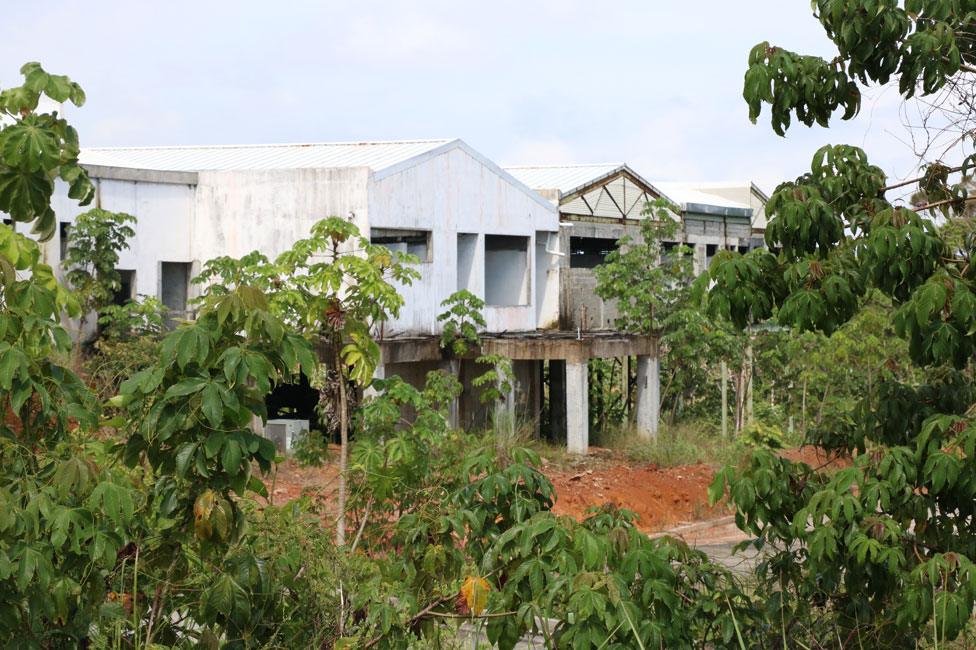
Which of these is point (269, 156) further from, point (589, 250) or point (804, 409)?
point (804, 409)

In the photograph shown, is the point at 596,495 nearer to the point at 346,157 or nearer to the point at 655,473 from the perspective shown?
the point at 655,473

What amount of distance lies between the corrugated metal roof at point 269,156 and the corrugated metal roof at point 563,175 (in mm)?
3548

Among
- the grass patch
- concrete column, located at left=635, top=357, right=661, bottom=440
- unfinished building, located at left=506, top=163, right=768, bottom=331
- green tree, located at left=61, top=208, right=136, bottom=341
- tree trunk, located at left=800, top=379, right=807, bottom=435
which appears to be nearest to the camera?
green tree, located at left=61, top=208, right=136, bottom=341

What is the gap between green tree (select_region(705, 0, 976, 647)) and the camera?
5738 millimetres

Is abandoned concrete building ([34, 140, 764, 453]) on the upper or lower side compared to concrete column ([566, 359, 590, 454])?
upper

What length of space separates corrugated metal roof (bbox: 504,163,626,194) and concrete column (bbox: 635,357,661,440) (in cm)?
364

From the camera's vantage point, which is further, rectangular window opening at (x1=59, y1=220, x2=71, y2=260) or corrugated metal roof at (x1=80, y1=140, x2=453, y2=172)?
corrugated metal roof at (x1=80, y1=140, x2=453, y2=172)

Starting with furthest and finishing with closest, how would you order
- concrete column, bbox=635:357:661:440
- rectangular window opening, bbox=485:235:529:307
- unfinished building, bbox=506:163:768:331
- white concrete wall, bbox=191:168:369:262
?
unfinished building, bbox=506:163:768:331, rectangular window opening, bbox=485:235:529:307, concrete column, bbox=635:357:661:440, white concrete wall, bbox=191:168:369:262

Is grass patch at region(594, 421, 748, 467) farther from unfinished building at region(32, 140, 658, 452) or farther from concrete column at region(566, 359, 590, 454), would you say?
concrete column at region(566, 359, 590, 454)

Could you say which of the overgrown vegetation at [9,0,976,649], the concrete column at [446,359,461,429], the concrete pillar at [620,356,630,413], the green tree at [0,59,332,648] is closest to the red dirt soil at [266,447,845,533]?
the concrete column at [446,359,461,429]

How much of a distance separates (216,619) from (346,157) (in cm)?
1737

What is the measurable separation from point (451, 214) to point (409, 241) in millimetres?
867

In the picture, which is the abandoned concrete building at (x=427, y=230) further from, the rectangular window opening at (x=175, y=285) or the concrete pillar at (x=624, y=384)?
the concrete pillar at (x=624, y=384)

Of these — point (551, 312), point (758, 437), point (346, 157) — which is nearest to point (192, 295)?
point (346, 157)
